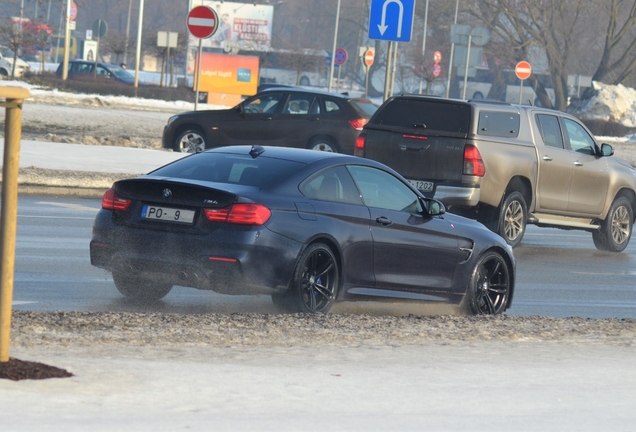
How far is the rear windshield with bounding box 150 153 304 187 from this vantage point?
8477mm

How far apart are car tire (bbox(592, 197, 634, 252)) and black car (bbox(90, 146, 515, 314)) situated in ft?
23.0

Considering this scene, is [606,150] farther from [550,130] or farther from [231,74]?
[231,74]

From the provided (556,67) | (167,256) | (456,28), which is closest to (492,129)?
(167,256)

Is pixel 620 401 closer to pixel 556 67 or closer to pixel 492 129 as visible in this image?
pixel 492 129

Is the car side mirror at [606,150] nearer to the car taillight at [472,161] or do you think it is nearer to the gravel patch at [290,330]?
the car taillight at [472,161]

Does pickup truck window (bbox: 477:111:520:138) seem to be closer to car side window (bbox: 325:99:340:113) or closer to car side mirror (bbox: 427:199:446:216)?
car side mirror (bbox: 427:199:446:216)

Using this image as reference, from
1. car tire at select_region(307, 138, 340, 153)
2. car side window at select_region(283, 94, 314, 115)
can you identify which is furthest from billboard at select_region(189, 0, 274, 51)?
car tire at select_region(307, 138, 340, 153)

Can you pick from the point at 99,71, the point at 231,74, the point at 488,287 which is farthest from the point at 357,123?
the point at 99,71

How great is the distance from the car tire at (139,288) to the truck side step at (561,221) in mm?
7378

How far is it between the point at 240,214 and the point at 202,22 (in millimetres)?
14652

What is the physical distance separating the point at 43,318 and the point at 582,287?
21.3 ft

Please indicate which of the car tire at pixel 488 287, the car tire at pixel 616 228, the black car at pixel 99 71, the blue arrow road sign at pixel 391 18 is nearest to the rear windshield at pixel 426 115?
the car tire at pixel 616 228

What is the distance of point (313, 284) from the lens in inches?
331

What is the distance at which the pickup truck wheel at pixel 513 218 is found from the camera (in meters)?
14.4
